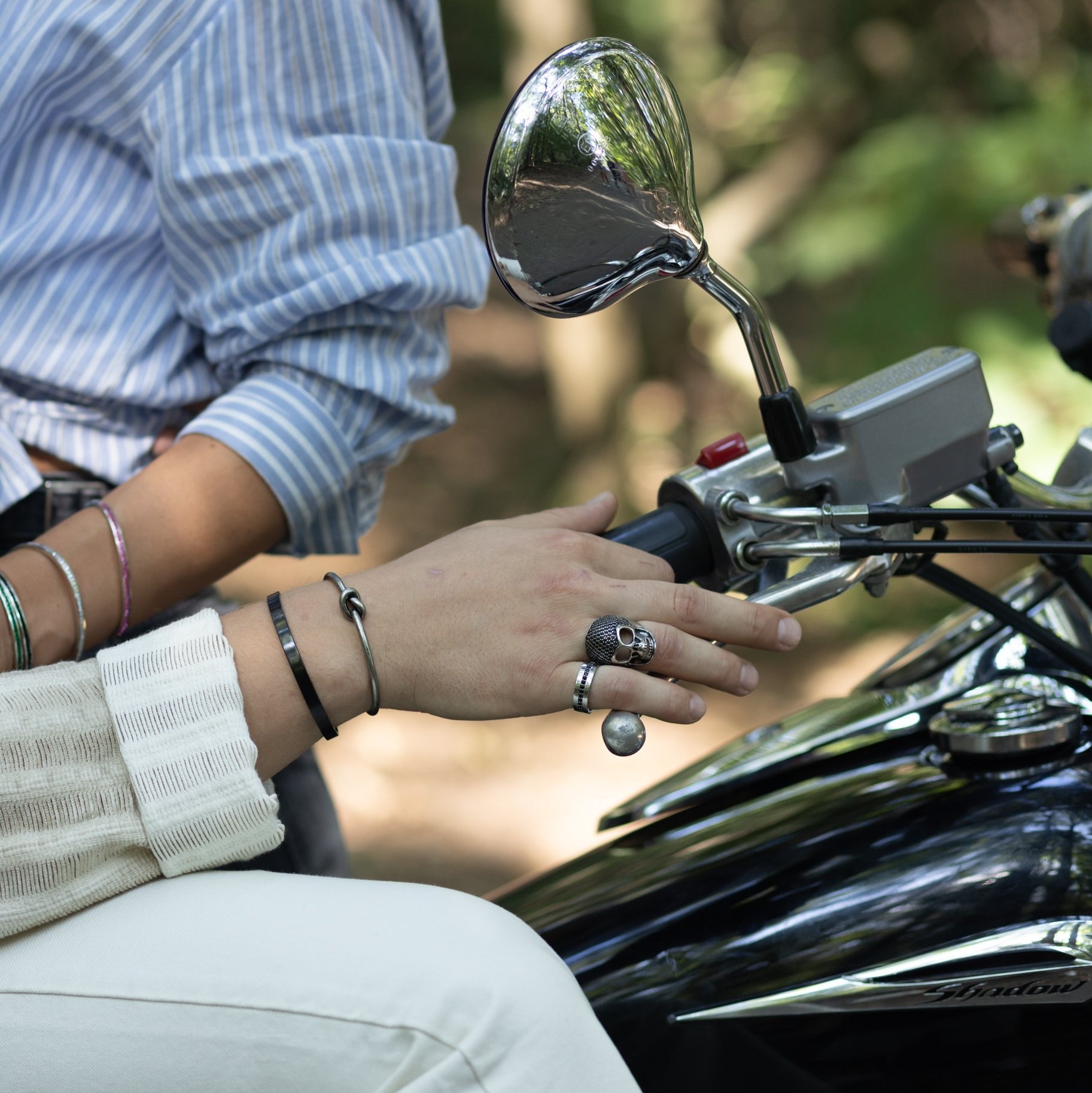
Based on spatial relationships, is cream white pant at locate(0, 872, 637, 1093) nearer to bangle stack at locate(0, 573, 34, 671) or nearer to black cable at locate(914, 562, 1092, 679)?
bangle stack at locate(0, 573, 34, 671)

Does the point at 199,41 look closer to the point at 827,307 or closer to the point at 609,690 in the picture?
the point at 609,690

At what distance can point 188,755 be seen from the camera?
25.3 inches

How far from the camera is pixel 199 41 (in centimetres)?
90

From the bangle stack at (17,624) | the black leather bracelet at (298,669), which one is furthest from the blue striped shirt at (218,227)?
the black leather bracelet at (298,669)

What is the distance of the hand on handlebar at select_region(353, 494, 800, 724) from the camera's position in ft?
2.22

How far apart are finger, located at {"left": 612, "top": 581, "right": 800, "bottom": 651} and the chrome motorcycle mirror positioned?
17 cm

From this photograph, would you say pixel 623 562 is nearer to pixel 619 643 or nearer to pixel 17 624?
pixel 619 643

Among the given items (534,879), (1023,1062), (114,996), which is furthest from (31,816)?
(1023,1062)

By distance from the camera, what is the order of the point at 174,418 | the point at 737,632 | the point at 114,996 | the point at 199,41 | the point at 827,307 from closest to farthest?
the point at 114,996, the point at 737,632, the point at 199,41, the point at 174,418, the point at 827,307

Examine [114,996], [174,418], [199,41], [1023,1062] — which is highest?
[199,41]

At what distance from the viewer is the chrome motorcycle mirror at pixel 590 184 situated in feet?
2.01

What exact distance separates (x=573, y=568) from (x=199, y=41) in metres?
0.53

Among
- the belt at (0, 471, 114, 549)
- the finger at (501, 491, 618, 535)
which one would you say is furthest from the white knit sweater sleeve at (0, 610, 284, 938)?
the belt at (0, 471, 114, 549)

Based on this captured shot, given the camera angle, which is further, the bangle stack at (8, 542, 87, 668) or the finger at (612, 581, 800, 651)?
the bangle stack at (8, 542, 87, 668)
